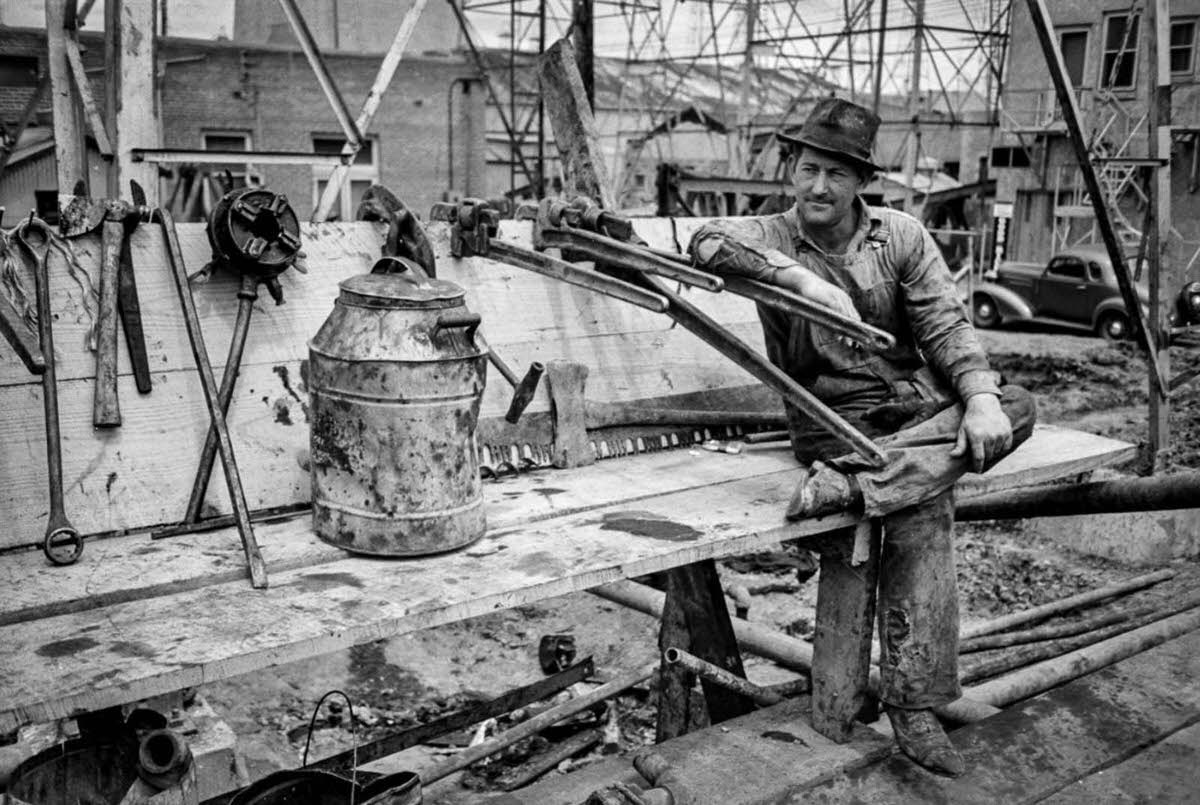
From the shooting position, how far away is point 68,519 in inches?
116

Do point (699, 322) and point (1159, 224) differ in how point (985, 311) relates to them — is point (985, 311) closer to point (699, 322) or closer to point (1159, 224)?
point (1159, 224)

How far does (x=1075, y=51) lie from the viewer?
25141 mm

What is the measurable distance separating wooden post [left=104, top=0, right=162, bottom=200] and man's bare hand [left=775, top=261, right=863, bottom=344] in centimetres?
220

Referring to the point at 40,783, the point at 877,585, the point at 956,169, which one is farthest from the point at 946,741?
the point at 956,169

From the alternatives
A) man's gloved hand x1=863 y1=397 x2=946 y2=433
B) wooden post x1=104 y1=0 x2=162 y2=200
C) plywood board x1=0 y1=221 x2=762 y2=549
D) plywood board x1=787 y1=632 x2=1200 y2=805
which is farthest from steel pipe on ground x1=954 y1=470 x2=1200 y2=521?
wooden post x1=104 y1=0 x2=162 y2=200

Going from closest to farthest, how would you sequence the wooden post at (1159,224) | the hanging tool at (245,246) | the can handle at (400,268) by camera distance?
the can handle at (400,268) → the hanging tool at (245,246) → the wooden post at (1159,224)

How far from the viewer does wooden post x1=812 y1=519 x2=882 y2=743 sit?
338cm

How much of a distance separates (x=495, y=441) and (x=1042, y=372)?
10.4 m

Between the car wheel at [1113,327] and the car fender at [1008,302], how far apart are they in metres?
1.16

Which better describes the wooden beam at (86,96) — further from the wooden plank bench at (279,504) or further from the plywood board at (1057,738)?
the plywood board at (1057,738)

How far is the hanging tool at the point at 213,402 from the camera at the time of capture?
2.68 meters

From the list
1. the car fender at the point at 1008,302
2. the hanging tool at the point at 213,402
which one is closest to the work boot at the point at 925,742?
the hanging tool at the point at 213,402

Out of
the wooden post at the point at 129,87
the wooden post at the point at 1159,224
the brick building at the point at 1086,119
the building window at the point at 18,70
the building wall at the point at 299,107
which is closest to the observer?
the wooden post at the point at 129,87

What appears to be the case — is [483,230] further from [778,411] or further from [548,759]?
[548,759]
